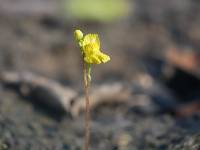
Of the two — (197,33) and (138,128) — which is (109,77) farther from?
(138,128)

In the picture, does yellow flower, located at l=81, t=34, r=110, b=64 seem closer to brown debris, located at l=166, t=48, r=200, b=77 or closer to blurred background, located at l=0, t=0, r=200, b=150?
blurred background, located at l=0, t=0, r=200, b=150

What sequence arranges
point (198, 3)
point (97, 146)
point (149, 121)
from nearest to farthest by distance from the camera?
point (97, 146), point (149, 121), point (198, 3)

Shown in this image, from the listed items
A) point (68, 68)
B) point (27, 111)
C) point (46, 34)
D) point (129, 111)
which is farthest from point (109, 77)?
point (27, 111)

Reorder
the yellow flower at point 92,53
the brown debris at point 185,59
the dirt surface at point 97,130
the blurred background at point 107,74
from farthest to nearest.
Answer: the brown debris at point 185,59 < the blurred background at point 107,74 < the dirt surface at point 97,130 < the yellow flower at point 92,53

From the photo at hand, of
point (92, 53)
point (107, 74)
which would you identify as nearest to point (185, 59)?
point (107, 74)

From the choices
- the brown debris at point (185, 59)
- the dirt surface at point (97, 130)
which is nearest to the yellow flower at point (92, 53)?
the dirt surface at point (97, 130)

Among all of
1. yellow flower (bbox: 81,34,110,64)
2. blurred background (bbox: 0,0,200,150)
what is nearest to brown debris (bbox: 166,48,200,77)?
blurred background (bbox: 0,0,200,150)

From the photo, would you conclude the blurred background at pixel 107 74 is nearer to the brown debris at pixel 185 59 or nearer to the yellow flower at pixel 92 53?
the brown debris at pixel 185 59
